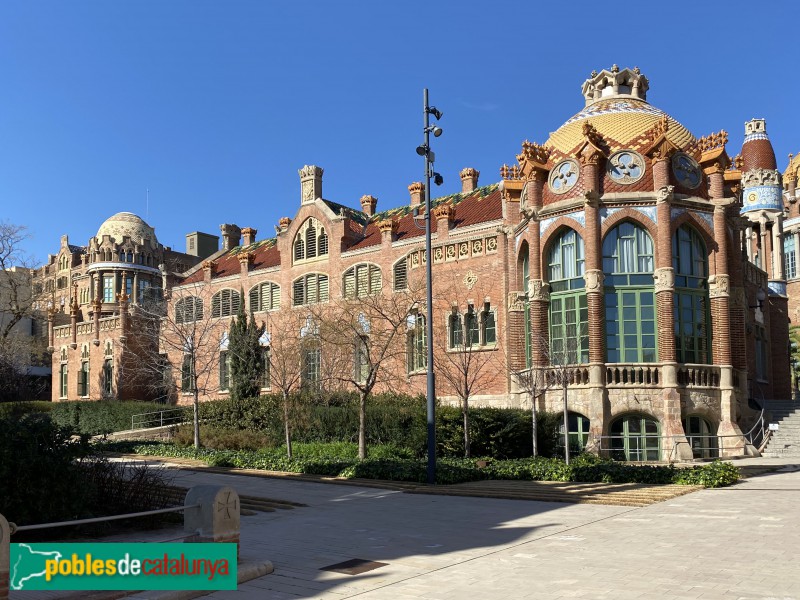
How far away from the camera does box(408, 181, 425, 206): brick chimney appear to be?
1710 inches

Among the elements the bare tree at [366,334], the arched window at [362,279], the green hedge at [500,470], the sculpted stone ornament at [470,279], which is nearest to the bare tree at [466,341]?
the sculpted stone ornament at [470,279]

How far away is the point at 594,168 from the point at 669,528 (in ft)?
58.6

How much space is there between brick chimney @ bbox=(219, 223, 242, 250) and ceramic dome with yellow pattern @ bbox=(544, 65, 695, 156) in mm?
31896

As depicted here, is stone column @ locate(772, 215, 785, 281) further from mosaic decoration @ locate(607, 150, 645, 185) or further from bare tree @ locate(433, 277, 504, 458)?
mosaic decoration @ locate(607, 150, 645, 185)

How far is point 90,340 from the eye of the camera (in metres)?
54.1

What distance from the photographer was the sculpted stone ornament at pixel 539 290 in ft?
96.2

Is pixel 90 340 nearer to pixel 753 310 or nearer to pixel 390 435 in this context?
pixel 390 435

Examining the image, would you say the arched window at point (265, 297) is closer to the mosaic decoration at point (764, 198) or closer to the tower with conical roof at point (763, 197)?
the tower with conical roof at point (763, 197)

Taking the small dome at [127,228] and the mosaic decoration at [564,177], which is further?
the small dome at [127,228]

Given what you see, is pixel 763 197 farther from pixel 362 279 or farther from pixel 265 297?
pixel 265 297

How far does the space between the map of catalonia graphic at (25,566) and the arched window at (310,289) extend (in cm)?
3450

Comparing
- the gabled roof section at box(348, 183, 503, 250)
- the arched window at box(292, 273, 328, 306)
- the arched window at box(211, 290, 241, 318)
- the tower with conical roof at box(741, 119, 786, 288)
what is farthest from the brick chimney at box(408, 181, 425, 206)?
the tower with conical roof at box(741, 119, 786, 288)

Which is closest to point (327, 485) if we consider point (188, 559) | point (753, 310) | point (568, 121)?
point (188, 559)

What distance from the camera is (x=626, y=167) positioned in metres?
28.8
